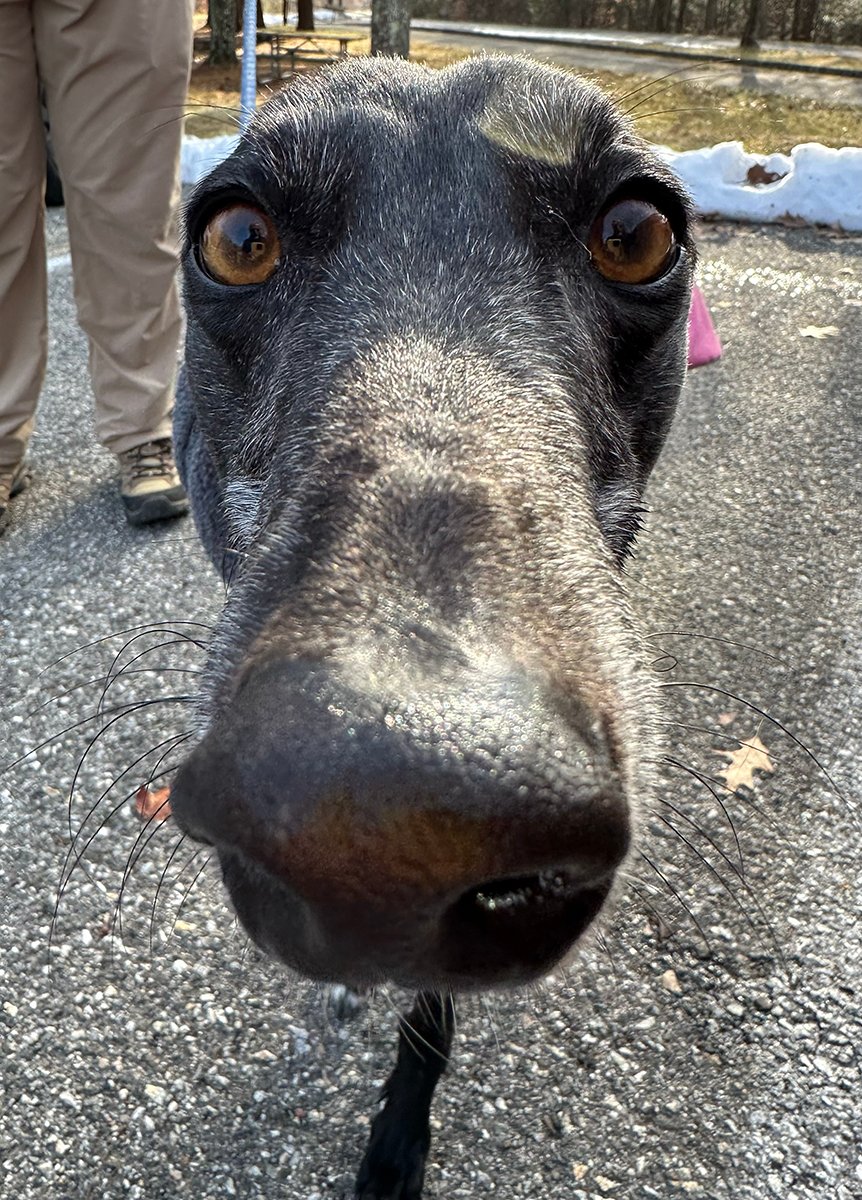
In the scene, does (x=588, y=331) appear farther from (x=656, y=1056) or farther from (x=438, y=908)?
(x=656, y=1056)

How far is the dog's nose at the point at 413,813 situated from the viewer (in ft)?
3.27

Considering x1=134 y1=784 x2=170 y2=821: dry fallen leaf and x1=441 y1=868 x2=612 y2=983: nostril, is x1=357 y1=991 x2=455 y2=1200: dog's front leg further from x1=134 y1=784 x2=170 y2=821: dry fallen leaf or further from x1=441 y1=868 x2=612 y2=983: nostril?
x1=134 y1=784 x2=170 y2=821: dry fallen leaf

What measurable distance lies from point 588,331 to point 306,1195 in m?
1.92

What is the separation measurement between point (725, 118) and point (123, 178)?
9.95 meters

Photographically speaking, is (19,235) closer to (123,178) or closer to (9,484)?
(123,178)

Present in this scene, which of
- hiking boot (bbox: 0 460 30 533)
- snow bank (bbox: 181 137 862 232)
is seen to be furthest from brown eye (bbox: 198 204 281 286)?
snow bank (bbox: 181 137 862 232)

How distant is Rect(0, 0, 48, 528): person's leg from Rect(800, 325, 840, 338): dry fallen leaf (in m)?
4.65

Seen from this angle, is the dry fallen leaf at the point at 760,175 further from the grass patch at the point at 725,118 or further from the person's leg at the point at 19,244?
the person's leg at the point at 19,244

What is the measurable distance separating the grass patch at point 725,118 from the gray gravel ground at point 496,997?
7382 mm

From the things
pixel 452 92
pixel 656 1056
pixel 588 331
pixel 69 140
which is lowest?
pixel 656 1056

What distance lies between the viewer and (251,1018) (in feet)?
8.18

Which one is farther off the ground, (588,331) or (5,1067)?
(588,331)

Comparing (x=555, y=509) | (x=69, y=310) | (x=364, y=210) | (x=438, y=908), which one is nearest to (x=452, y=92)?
(x=364, y=210)

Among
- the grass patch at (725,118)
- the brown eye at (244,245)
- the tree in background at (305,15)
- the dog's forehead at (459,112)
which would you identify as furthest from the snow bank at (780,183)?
the tree in background at (305,15)
